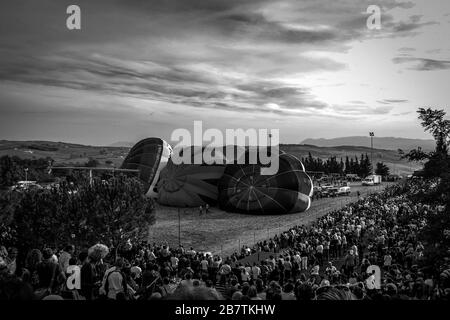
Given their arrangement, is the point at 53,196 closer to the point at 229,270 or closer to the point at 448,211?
the point at 229,270

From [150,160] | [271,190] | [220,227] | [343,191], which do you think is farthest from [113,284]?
[343,191]

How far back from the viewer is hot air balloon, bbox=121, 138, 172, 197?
48.6 m

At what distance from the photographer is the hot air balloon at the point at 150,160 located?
160 feet

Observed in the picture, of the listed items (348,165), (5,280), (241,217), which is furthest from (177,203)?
(348,165)

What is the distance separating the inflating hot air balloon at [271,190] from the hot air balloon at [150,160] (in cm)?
1200

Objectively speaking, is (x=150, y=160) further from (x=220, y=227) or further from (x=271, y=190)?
(x=220, y=227)

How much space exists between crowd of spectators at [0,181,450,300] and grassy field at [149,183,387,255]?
4.34m

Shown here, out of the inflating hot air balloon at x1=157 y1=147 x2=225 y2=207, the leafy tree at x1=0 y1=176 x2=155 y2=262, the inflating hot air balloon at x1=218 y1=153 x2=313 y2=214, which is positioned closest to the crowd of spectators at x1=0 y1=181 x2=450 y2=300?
the leafy tree at x1=0 y1=176 x2=155 y2=262

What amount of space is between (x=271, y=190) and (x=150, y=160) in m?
17.4

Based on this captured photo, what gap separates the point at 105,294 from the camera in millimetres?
7098

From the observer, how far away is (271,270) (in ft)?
49.6

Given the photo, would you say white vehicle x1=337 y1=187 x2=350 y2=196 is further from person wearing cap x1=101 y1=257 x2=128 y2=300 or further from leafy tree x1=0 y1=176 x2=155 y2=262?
person wearing cap x1=101 y1=257 x2=128 y2=300

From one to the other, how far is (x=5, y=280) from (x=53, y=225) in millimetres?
18508
